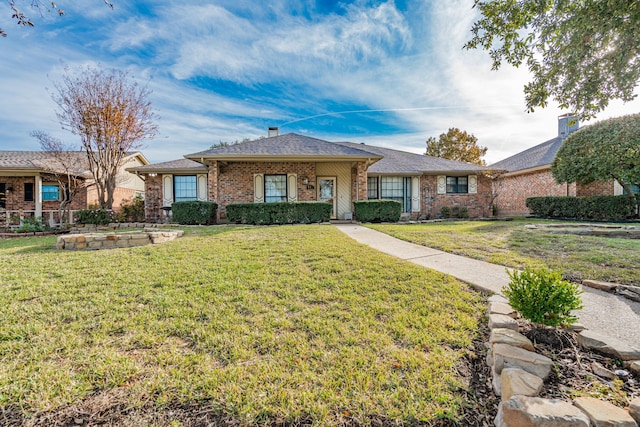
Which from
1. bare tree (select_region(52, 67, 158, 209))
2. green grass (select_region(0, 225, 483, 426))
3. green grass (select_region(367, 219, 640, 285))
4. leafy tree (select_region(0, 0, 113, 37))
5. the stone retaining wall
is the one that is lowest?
green grass (select_region(0, 225, 483, 426))

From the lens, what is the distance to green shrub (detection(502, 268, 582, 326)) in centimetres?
215

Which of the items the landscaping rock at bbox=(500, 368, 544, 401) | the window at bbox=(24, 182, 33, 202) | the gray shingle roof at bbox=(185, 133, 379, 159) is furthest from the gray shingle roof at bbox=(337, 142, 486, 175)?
the window at bbox=(24, 182, 33, 202)

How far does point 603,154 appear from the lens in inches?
448

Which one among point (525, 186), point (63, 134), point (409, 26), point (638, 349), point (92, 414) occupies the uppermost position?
point (409, 26)

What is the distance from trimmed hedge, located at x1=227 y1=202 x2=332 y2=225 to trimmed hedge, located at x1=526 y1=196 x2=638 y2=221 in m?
11.3

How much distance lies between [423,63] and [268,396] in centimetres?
1062

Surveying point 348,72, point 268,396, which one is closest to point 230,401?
point 268,396

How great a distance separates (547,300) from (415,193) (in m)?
13.0

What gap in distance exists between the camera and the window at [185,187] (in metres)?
13.1

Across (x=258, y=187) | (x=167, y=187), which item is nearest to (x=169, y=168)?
(x=167, y=187)

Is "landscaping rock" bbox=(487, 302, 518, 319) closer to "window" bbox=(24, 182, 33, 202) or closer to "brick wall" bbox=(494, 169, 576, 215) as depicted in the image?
"brick wall" bbox=(494, 169, 576, 215)

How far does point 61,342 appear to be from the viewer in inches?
88.4

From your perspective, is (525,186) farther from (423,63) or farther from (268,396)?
(268,396)

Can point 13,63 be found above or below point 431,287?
above
